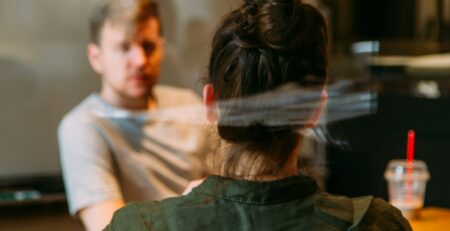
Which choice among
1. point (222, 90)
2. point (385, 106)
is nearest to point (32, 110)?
point (385, 106)

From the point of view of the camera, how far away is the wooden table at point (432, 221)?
5.19 ft

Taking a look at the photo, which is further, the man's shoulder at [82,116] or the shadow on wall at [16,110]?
the shadow on wall at [16,110]

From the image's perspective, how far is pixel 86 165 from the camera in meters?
1.62

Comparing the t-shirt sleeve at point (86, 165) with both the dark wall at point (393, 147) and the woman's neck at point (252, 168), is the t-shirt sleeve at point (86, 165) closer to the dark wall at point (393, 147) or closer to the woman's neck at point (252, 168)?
the woman's neck at point (252, 168)

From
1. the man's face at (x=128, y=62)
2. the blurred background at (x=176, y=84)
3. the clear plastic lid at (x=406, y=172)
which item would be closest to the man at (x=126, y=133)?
the man's face at (x=128, y=62)

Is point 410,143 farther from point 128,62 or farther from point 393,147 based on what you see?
point 128,62

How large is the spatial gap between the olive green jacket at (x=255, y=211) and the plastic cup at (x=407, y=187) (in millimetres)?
696

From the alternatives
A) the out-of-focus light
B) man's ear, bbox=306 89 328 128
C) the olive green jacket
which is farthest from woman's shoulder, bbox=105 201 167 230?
the out-of-focus light

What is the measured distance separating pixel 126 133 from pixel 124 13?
282 millimetres

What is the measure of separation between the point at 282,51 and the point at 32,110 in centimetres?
142

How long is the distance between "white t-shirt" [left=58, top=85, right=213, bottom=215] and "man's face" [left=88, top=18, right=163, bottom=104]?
0.05m

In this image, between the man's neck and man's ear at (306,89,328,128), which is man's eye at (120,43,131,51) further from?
man's ear at (306,89,328,128)

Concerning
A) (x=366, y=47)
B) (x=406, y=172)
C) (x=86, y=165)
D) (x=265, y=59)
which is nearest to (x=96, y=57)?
(x=86, y=165)

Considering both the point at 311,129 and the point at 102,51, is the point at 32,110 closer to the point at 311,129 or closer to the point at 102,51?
the point at 102,51
